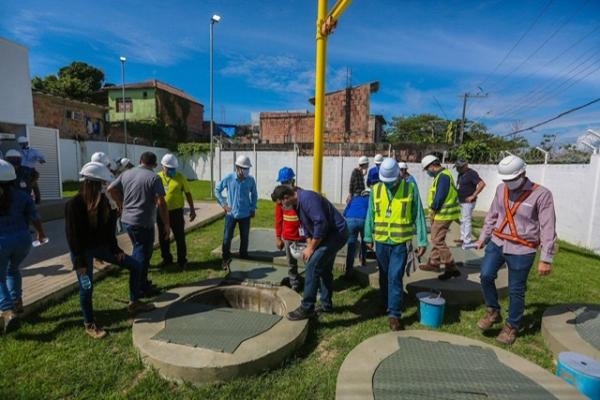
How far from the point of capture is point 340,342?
338 centimetres

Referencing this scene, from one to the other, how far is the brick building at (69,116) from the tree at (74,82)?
945 centimetres

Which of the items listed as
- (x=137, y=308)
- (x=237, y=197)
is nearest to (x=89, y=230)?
(x=137, y=308)

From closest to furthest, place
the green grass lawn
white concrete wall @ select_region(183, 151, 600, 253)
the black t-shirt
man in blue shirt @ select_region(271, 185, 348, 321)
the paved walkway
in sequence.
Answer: the green grass lawn, man in blue shirt @ select_region(271, 185, 348, 321), the paved walkway, the black t-shirt, white concrete wall @ select_region(183, 151, 600, 253)

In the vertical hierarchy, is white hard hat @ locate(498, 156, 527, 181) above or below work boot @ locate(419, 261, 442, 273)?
above

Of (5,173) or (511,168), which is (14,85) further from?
(511,168)

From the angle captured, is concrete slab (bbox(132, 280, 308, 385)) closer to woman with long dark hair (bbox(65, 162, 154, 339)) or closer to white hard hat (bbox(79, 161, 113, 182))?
woman with long dark hair (bbox(65, 162, 154, 339))

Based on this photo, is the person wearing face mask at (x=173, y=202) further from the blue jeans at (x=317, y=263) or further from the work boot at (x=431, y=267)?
the work boot at (x=431, y=267)

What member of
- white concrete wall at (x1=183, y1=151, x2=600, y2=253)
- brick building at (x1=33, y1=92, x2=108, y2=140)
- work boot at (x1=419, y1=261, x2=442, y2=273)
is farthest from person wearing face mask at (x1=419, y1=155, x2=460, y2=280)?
brick building at (x1=33, y1=92, x2=108, y2=140)

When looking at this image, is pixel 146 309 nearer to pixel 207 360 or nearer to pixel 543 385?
pixel 207 360

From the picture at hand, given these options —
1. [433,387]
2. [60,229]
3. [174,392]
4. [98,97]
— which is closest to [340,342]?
[433,387]

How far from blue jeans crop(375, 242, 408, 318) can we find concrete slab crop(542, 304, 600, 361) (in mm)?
1445

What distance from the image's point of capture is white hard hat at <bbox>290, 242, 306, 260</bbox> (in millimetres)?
4059

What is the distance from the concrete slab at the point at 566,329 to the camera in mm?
3049

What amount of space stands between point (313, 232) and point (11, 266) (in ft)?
10.3
